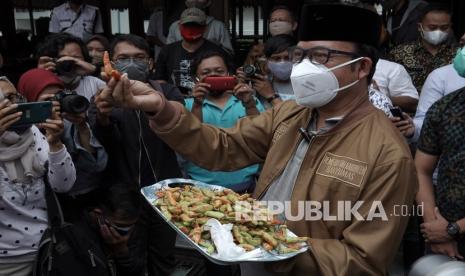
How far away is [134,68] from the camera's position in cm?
348

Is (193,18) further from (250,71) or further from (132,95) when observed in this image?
(132,95)

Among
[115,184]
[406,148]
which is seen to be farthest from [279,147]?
[115,184]

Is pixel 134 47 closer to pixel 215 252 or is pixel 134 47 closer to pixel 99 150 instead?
pixel 99 150

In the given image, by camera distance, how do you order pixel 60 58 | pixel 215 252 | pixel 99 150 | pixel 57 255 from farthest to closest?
1. pixel 60 58
2. pixel 99 150
3. pixel 57 255
4. pixel 215 252

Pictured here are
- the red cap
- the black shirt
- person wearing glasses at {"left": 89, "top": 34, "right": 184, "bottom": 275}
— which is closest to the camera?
the red cap

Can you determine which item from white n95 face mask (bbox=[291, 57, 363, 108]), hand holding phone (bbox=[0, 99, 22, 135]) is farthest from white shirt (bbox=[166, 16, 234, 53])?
white n95 face mask (bbox=[291, 57, 363, 108])

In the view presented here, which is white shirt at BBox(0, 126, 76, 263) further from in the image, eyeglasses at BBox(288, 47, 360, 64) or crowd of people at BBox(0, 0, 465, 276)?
eyeglasses at BBox(288, 47, 360, 64)

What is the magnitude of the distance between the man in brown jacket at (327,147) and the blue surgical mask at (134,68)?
130 cm

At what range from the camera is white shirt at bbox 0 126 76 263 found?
2619mm

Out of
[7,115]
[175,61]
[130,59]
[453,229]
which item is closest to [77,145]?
[7,115]

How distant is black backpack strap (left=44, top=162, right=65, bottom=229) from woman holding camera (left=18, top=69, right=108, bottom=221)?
0.52ft

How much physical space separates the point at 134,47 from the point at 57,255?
1.60m

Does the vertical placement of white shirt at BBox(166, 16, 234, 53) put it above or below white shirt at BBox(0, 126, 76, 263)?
above

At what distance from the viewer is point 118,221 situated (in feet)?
9.65
